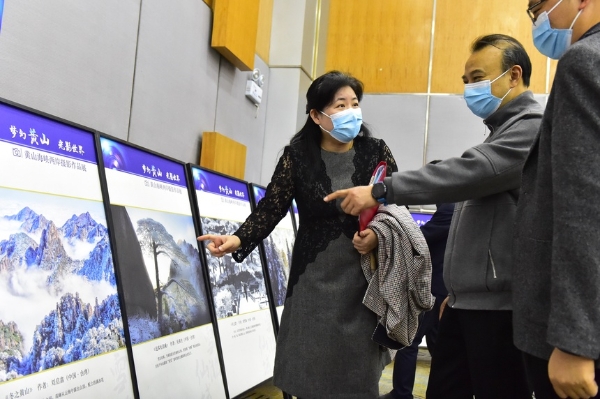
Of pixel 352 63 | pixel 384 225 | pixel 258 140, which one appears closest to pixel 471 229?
pixel 384 225

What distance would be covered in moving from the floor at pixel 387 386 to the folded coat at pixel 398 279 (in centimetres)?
143

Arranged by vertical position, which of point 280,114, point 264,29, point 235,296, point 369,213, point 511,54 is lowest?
point 235,296

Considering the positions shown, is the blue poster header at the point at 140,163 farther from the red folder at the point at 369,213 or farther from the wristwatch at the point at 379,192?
the wristwatch at the point at 379,192

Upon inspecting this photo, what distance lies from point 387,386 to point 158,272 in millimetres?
2182

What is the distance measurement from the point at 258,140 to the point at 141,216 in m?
2.67

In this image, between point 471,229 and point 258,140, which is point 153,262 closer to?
point 471,229

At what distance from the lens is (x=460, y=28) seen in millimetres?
5656

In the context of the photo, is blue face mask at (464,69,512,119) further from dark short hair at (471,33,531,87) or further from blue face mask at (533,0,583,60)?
blue face mask at (533,0,583,60)

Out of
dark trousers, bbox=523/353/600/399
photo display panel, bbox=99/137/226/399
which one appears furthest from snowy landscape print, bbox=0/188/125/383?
dark trousers, bbox=523/353/600/399

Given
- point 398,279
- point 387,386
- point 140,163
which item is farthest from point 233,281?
point 387,386

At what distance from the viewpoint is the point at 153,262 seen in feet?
7.63

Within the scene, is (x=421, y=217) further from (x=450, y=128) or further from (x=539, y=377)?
(x=539, y=377)

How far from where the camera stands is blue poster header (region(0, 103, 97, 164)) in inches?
68.3

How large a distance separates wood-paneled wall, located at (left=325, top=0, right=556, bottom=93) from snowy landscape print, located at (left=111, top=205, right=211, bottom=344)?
3689mm
